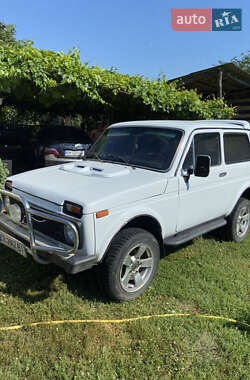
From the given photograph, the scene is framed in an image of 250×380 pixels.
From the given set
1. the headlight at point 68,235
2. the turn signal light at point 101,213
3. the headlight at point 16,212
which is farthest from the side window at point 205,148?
the headlight at point 16,212

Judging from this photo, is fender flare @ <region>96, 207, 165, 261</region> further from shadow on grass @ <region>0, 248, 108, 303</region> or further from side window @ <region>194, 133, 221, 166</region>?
side window @ <region>194, 133, 221, 166</region>

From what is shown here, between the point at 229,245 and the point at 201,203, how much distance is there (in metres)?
1.49

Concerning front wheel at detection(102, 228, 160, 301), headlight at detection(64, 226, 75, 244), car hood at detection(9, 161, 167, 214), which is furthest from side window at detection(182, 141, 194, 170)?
headlight at detection(64, 226, 75, 244)

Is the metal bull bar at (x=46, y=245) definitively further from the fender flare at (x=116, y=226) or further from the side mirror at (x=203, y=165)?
the side mirror at (x=203, y=165)

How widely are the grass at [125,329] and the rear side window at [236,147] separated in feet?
5.81

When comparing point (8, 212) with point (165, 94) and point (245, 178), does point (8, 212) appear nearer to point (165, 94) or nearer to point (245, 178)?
point (245, 178)

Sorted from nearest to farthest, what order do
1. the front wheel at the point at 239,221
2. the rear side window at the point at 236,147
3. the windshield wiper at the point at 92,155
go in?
the windshield wiper at the point at 92,155 → the rear side window at the point at 236,147 → the front wheel at the point at 239,221

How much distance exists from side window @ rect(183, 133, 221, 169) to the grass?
1576mm

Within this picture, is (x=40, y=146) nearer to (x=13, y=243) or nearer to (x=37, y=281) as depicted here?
(x=37, y=281)

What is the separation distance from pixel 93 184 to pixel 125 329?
5.01 ft

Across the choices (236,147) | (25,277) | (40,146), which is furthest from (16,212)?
(40,146)

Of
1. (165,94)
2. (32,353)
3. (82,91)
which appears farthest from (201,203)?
(165,94)

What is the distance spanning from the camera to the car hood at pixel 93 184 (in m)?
2.81

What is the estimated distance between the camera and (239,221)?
16.8 feet
